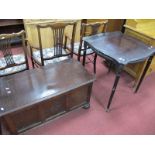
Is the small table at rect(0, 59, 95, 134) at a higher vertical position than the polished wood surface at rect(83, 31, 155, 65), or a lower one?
lower

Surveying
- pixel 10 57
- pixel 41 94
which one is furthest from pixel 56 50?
pixel 41 94

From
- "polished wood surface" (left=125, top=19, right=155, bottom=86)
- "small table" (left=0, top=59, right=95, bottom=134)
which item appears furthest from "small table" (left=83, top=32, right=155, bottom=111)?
"small table" (left=0, top=59, right=95, bottom=134)

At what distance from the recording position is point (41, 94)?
148 cm

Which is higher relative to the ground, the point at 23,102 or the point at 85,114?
the point at 23,102

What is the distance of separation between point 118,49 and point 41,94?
1.05 meters

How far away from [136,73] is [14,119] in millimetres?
1915

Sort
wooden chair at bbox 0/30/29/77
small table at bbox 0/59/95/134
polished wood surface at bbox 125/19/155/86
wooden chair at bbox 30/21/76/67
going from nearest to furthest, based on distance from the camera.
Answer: small table at bbox 0/59/95/134 → wooden chair at bbox 0/30/29/77 → wooden chair at bbox 30/21/76/67 → polished wood surface at bbox 125/19/155/86

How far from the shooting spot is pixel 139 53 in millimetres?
1770

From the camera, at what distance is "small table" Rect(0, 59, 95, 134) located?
1404 millimetres

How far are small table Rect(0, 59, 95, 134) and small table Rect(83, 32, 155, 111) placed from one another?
30cm

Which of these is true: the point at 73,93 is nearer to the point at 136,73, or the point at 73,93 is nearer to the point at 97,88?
the point at 97,88

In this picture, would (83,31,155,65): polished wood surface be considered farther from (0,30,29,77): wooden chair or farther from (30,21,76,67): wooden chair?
(0,30,29,77): wooden chair
